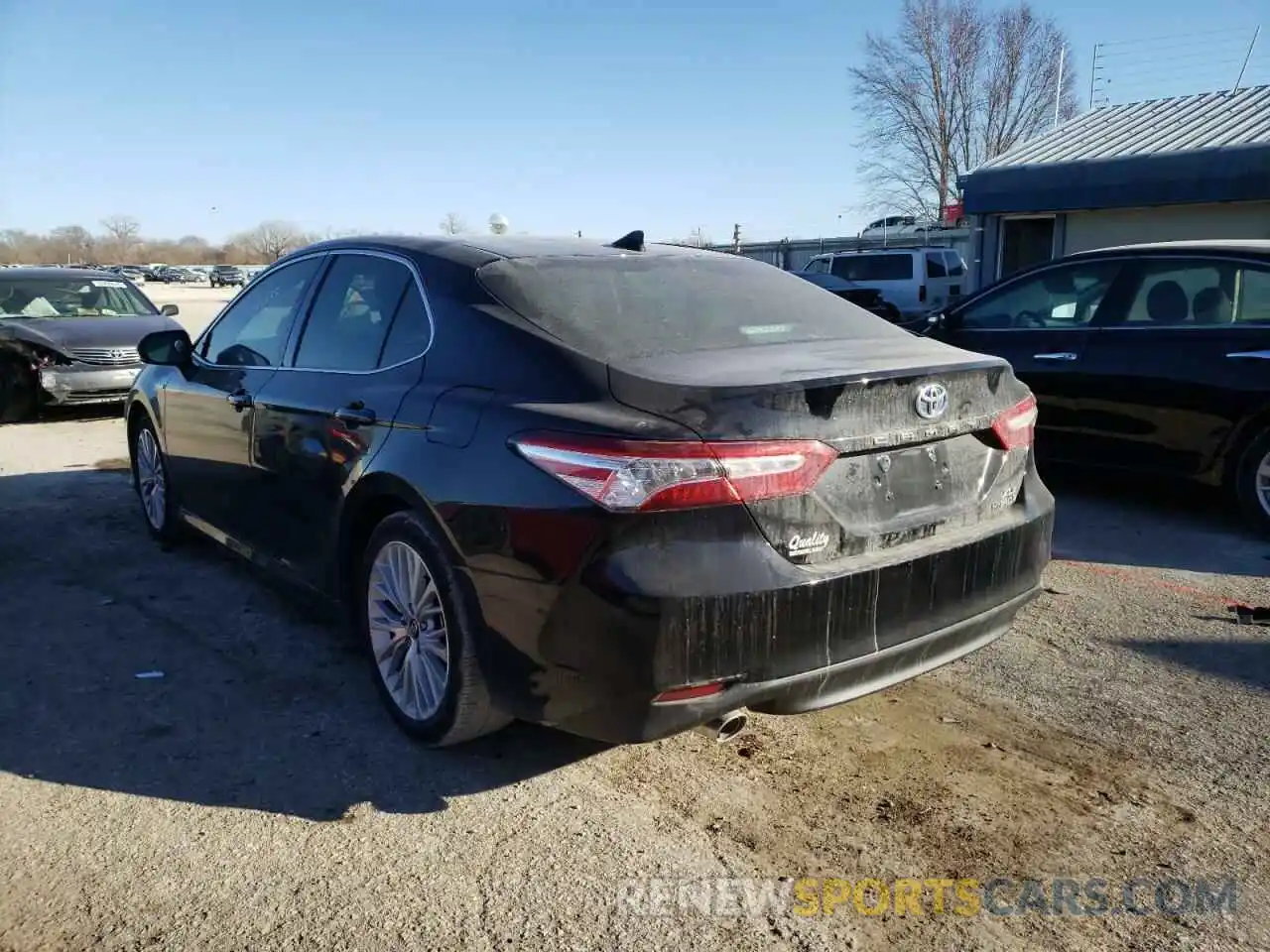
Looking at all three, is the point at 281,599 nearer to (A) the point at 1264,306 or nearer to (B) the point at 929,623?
(B) the point at 929,623

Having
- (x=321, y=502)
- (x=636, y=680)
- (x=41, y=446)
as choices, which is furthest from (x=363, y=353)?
(x=41, y=446)

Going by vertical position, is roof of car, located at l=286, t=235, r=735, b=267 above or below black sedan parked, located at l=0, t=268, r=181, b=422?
above

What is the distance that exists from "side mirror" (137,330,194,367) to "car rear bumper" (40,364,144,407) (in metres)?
5.72

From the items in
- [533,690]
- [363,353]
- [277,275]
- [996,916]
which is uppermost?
[277,275]

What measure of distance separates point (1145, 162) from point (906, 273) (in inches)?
243

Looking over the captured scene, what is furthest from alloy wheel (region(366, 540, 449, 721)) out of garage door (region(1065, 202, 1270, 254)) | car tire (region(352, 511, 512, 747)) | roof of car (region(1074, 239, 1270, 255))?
garage door (region(1065, 202, 1270, 254))

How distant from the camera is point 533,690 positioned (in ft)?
9.41

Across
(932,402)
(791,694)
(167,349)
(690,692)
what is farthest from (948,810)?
(167,349)

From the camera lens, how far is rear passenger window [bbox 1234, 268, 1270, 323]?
19.5 ft

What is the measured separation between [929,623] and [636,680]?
3.10 feet

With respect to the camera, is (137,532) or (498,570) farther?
(137,532)

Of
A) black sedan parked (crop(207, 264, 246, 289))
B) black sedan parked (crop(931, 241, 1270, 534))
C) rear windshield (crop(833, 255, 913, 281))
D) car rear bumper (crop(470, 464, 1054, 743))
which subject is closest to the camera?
car rear bumper (crop(470, 464, 1054, 743))

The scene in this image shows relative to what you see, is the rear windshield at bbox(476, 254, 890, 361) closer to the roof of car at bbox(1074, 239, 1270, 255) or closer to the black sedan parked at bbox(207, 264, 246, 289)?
the roof of car at bbox(1074, 239, 1270, 255)

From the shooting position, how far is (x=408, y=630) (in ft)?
11.2
